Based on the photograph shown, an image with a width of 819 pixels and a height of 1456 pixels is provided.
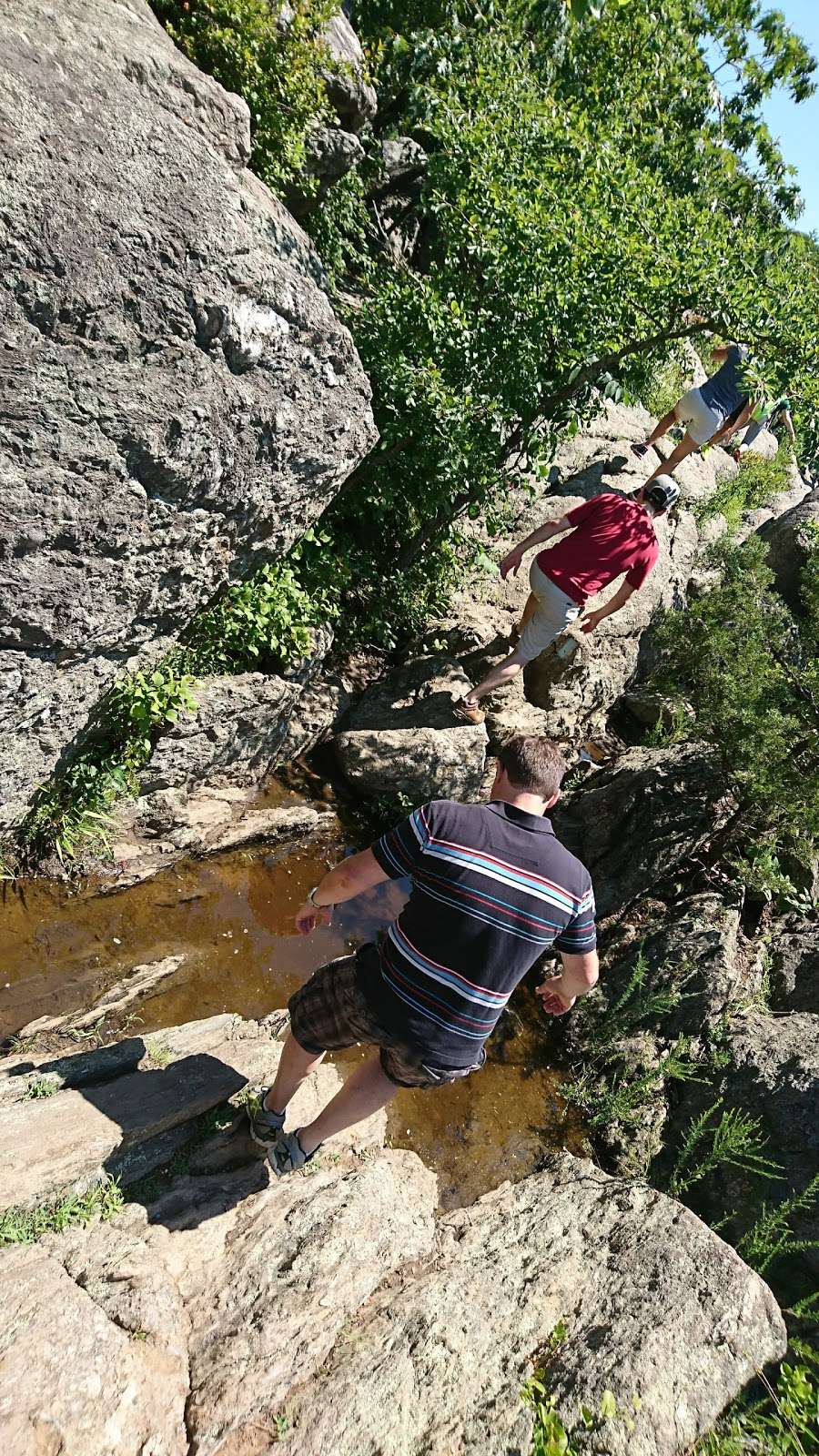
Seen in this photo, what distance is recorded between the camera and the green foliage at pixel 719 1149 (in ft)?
14.5

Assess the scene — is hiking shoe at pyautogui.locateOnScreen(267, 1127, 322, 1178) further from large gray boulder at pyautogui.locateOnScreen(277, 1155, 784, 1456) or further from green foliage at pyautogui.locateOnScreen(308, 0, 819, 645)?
green foliage at pyautogui.locateOnScreen(308, 0, 819, 645)

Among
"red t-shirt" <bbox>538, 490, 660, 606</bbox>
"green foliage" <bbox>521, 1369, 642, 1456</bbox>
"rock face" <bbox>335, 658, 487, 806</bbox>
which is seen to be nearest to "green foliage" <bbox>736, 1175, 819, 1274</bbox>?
"green foliage" <bbox>521, 1369, 642, 1456</bbox>

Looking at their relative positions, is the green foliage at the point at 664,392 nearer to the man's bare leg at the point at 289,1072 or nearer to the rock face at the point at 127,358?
the rock face at the point at 127,358

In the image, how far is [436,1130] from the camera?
4.48 meters

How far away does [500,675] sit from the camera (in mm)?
6457

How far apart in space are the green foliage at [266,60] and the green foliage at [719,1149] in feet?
22.1

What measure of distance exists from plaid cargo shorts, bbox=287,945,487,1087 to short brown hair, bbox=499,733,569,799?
3.07ft

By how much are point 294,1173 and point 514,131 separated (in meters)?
6.89

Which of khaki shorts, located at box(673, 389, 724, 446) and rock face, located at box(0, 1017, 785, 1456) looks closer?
rock face, located at box(0, 1017, 785, 1456)

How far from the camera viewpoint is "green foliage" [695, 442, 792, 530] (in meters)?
10.5

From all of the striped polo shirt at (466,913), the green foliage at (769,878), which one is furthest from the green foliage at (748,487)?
the striped polo shirt at (466,913)

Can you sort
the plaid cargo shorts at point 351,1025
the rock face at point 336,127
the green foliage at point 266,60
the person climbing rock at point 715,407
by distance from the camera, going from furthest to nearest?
the person climbing rock at point 715,407, the rock face at point 336,127, the green foliage at point 266,60, the plaid cargo shorts at point 351,1025

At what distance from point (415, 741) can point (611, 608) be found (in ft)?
6.47

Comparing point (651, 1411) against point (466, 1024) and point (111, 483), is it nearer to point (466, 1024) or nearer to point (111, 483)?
point (466, 1024)
